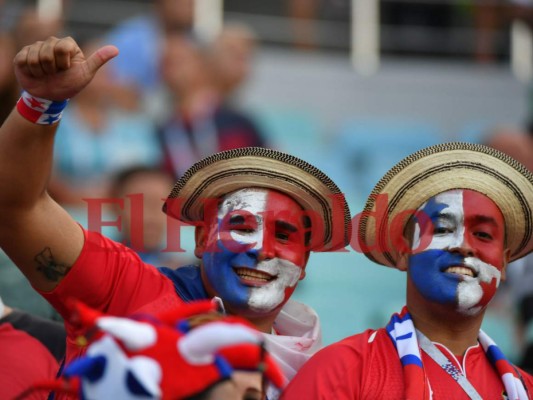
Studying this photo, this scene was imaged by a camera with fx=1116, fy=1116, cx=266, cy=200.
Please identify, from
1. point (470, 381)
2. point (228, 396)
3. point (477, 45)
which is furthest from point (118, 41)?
point (228, 396)

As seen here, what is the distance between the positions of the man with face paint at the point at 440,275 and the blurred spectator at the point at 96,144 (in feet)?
→ 11.8

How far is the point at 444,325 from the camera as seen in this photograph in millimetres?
3461

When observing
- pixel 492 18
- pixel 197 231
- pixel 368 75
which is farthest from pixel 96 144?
pixel 197 231

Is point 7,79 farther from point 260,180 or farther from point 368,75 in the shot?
point 368,75

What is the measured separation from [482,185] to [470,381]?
0.63 m

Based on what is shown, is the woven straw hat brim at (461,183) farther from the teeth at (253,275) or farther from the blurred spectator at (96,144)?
the blurred spectator at (96,144)

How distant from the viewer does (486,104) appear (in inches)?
377

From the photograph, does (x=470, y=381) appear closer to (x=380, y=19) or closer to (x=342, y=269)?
A: (x=342, y=269)

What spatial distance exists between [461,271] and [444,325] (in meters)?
0.18

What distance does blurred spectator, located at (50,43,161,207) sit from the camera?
23.3 feet

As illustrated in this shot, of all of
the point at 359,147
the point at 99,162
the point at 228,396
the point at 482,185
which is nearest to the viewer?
the point at 228,396

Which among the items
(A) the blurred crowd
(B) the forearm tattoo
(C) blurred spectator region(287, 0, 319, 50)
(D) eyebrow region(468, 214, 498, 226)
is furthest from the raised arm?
(C) blurred spectator region(287, 0, 319, 50)

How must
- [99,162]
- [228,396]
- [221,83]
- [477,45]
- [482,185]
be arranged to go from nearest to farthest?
[228,396] → [482,185] → [99,162] → [221,83] → [477,45]

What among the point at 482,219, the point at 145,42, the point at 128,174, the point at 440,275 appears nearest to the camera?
the point at 440,275
